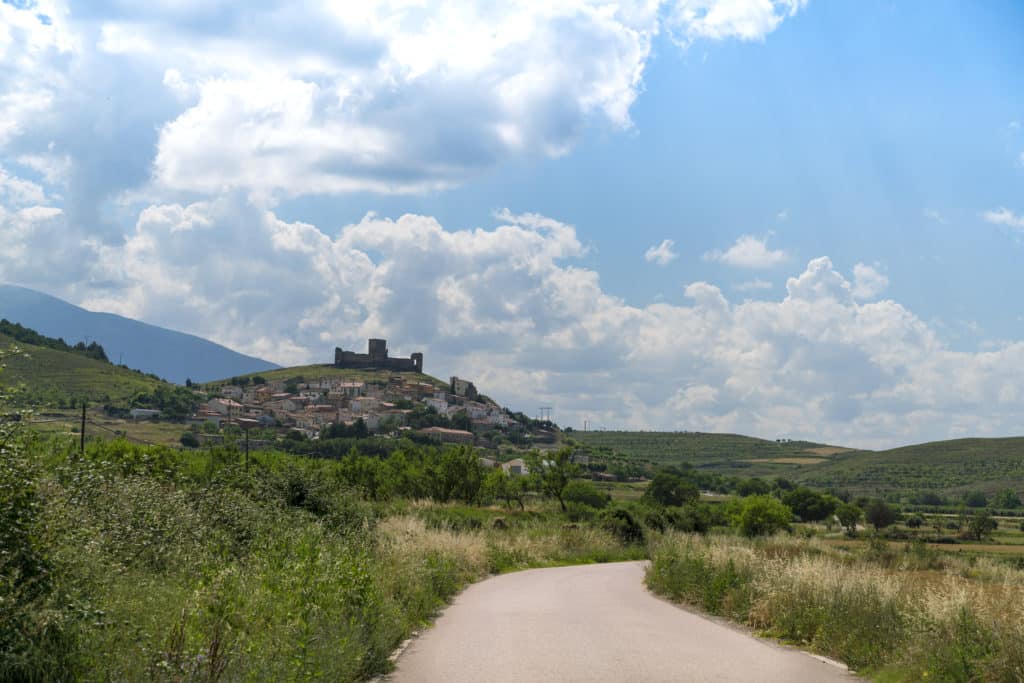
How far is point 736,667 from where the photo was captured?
40.6 ft

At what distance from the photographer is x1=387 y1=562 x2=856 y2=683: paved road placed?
11.5 m

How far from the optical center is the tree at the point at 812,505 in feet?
306

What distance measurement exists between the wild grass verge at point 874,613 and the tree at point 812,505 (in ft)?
248

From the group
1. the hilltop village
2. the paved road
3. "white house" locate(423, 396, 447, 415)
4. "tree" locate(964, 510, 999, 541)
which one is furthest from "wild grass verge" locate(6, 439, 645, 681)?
"white house" locate(423, 396, 447, 415)

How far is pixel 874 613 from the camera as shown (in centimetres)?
1387

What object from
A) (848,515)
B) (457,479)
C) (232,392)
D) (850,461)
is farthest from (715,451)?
(457,479)

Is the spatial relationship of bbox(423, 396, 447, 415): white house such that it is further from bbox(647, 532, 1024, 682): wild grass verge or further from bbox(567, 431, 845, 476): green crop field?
bbox(647, 532, 1024, 682): wild grass verge

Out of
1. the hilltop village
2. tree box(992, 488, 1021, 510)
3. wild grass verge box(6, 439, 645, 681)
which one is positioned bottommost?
tree box(992, 488, 1021, 510)

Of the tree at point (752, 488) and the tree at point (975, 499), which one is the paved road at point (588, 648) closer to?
the tree at point (975, 499)

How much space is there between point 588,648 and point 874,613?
4257 millimetres

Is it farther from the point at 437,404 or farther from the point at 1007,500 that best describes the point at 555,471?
the point at 437,404

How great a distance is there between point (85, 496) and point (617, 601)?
539 inches

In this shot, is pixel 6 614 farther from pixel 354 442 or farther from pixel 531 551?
pixel 354 442

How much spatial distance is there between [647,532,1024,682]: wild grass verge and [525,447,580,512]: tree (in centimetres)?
4617
